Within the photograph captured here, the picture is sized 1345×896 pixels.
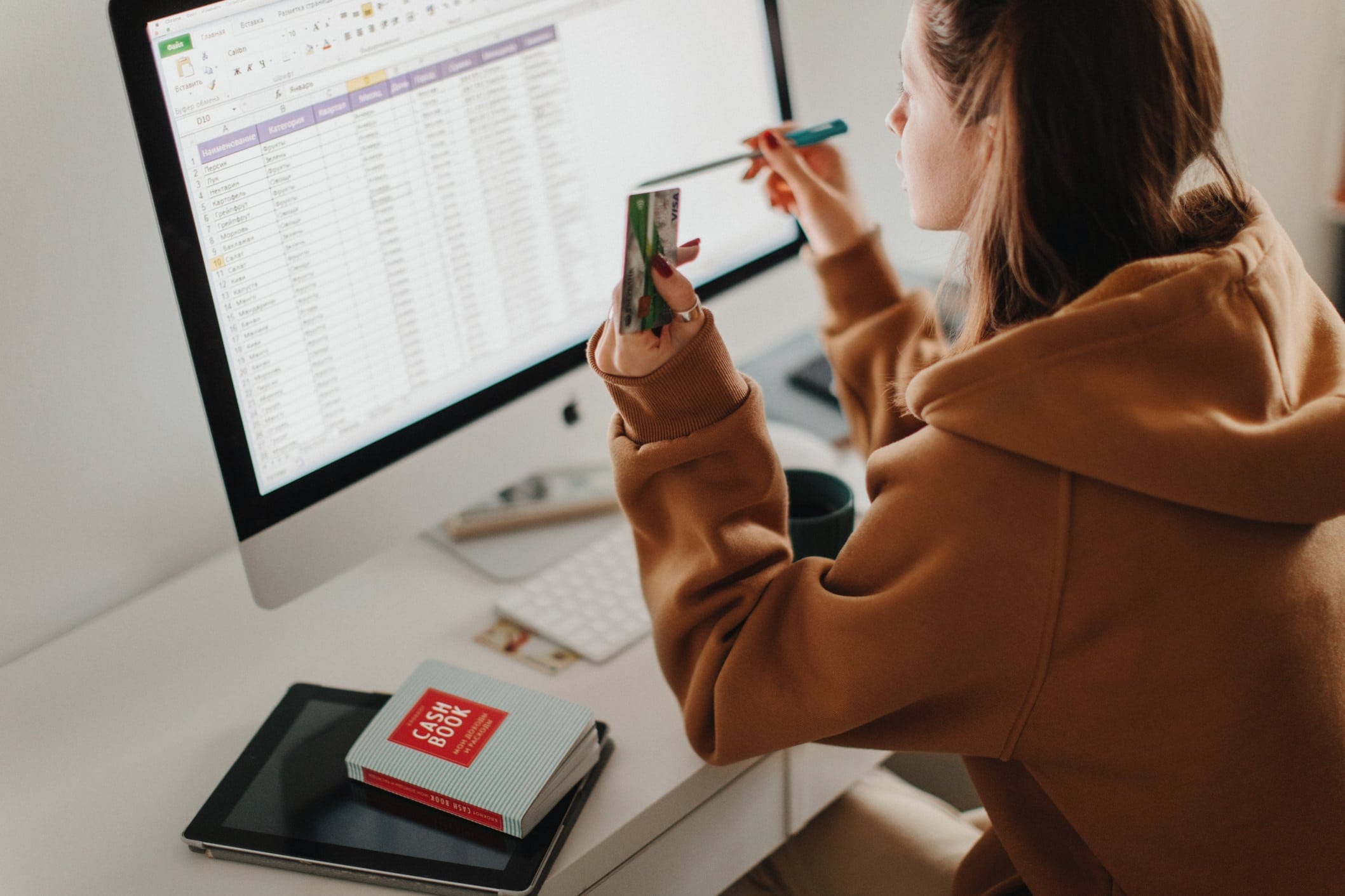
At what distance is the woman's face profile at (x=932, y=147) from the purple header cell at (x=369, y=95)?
1.17ft

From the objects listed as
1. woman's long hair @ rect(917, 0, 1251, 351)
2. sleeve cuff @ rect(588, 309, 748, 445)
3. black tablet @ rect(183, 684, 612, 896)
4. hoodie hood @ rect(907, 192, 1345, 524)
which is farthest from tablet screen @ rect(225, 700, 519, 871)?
woman's long hair @ rect(917, 0, 1251, 351)

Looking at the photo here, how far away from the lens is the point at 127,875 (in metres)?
0.67

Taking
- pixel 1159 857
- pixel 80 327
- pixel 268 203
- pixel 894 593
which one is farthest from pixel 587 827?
pixel 80 327

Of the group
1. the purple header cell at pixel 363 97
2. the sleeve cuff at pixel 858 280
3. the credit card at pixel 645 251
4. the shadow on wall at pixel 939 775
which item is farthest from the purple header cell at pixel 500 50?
the shadow on wall at pixel 939 775

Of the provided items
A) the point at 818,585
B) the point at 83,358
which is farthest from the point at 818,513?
the point at 83,358

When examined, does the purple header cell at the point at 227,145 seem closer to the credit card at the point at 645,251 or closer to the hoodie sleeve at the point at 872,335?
the credit card at the point at 645,251

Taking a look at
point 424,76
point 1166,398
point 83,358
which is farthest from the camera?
point 83,358

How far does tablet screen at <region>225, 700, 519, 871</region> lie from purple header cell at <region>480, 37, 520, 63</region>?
0.49 meters

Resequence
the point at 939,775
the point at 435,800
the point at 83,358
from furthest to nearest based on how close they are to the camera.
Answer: the point at 939,775
the point at 83,358
the point at 435,800

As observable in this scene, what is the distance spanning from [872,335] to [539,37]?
388 mm

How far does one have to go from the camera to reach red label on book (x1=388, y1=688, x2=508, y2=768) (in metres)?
0.68

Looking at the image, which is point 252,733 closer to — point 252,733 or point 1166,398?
point 252,733

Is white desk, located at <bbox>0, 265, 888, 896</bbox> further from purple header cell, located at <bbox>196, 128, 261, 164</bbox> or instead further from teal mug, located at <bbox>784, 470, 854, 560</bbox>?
purple header cell, located at <bbox>196, 128, 261, 164</bbox>

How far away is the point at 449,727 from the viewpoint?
700mm
